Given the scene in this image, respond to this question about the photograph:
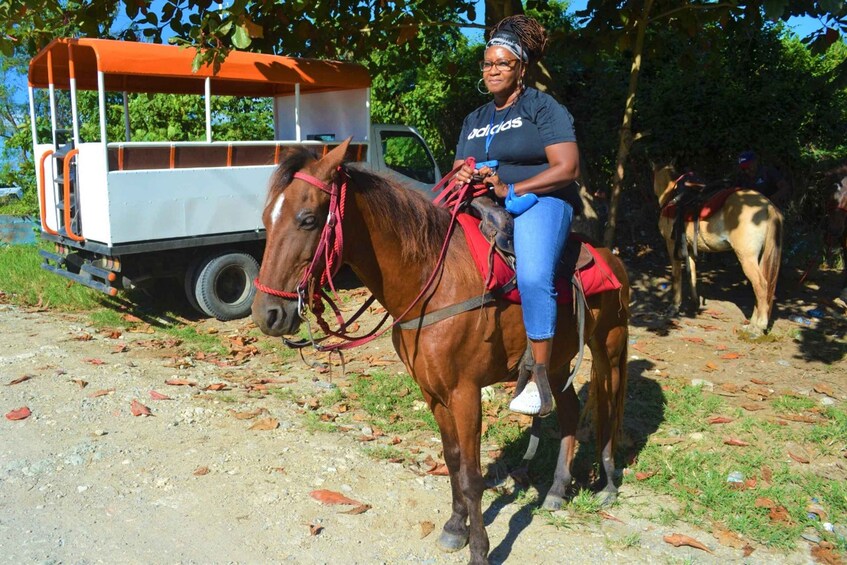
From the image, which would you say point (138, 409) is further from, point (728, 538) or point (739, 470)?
point (739, 470)

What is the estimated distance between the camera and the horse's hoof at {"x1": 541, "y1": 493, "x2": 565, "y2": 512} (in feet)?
13.5

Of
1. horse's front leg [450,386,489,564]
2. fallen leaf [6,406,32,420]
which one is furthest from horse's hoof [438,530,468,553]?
fallen leaf [6,406,32,420]

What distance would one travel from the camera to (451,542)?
12.0 ft

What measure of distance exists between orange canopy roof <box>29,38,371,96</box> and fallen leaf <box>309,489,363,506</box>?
4.34 metres

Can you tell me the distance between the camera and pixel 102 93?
24.5ft

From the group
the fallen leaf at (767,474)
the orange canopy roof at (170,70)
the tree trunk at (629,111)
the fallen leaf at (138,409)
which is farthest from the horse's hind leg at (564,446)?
the orange canopy roof at (170,70)

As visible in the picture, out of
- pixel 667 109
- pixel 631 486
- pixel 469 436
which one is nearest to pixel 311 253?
pixel 469 436

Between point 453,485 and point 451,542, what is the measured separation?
0.29 meters

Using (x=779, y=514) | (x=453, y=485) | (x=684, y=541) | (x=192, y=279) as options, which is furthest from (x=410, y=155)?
(x=684, y=541)

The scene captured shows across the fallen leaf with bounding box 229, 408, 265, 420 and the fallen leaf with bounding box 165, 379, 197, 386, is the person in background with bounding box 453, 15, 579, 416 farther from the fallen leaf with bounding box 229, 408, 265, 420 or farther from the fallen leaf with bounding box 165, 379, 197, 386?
the fallen leaf with bounding box 165, 379, 197, 386

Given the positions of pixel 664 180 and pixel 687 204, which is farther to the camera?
pixel 664 180

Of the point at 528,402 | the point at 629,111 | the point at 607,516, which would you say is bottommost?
the point at 607,516

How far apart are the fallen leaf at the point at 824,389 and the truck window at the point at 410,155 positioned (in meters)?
6.38

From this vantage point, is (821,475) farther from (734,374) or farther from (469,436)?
(469,436)
